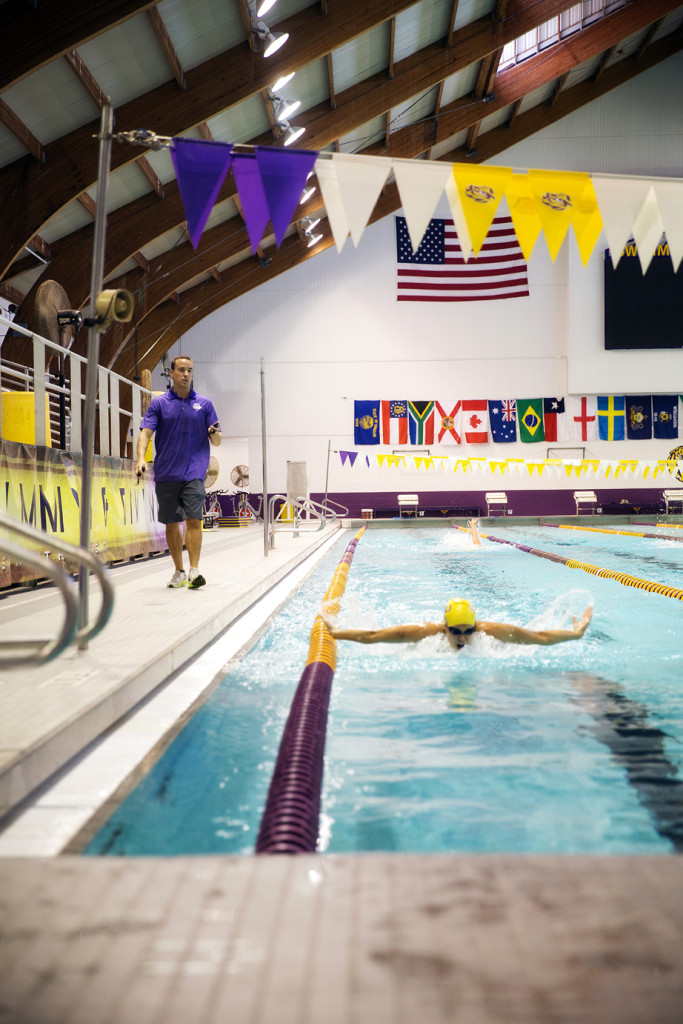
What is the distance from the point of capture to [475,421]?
63.0ft

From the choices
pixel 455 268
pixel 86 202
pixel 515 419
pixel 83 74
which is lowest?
pixel 515 419

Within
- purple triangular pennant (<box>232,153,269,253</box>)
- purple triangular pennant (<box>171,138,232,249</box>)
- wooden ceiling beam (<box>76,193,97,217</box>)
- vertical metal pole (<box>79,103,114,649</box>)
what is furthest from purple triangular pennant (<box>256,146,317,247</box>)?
wooden ceiling beam (<box>76,193,97,217</box>)

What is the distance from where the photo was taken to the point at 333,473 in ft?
64.5

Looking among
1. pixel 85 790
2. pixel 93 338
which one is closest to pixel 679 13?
pixel 93 338

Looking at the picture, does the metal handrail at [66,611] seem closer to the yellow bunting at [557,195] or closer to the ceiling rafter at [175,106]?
the yellow bunting at [557,195]

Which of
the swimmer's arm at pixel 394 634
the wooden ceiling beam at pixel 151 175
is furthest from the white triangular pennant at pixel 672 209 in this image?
the wooden ceiling beam at pixel 151 175

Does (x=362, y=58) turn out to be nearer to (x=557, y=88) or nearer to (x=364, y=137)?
(x=364, y=137)

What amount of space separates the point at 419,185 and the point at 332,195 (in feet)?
1.73

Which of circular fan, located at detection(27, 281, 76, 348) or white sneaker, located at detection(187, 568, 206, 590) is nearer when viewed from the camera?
white sneaker, located at detection(187, 568, 206, 590)

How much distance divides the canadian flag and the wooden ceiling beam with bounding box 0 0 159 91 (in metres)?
13.7

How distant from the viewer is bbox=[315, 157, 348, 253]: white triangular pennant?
13.5 feet

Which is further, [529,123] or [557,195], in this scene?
[529,123]

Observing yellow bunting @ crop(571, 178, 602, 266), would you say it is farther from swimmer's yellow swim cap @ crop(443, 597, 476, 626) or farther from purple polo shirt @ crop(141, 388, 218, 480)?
purple polo shirt @ crop(141, 388, 218, 480)

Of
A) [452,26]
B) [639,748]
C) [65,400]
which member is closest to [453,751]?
[639,748]
